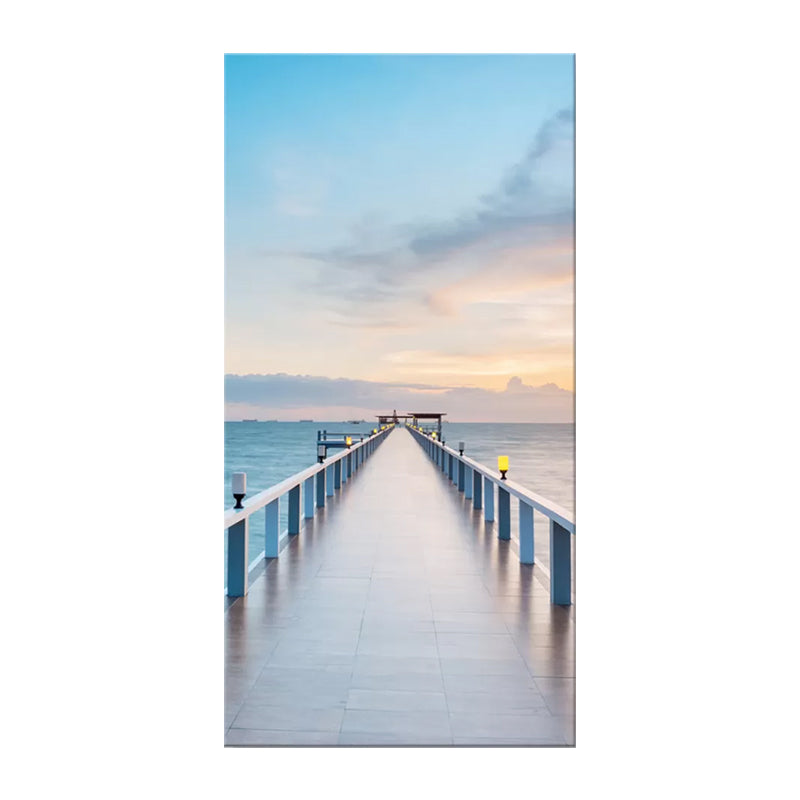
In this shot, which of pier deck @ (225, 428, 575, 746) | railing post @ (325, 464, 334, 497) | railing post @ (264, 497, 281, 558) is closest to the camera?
pier deck @ (225, 428, 575, 746)

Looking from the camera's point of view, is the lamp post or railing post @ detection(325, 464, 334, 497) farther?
railing post @ detection(325, 464, 334, 497)

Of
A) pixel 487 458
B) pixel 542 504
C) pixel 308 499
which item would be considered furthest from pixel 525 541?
pixel 487 458

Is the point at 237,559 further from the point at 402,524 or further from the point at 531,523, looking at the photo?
A: the point at 402,524

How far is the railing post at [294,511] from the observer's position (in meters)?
7.18

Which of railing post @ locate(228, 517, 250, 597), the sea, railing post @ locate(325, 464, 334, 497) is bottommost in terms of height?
the sea

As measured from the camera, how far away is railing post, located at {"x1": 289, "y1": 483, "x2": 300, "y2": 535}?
718cm

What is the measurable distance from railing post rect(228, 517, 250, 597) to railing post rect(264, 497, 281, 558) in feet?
3.88

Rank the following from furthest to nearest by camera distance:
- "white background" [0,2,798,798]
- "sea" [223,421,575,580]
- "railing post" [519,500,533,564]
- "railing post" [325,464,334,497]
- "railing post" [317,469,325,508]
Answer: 1. "sea" [223,421,575,580]
2. "railing post" [325,464,334,497]
3. "railing post" [317,469,325,508]
4. "railing post" [519,500,533,564]
5. "white background" [0,2,798,798]

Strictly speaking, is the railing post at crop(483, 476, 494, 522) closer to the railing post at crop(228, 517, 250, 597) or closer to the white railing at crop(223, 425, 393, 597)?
the white railing at crop(223, 425, 393, 597)

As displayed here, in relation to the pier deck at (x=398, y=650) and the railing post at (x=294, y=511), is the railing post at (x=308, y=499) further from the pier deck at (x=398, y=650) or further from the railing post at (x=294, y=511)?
the pier deck at (x=398, y=650)

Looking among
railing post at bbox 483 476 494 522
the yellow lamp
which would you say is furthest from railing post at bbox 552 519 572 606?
railing post at bbox 483 476 494 522

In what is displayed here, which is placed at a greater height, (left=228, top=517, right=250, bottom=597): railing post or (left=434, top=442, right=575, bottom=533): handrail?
(left=434, top=442, right=575, bottom=533): handrail
